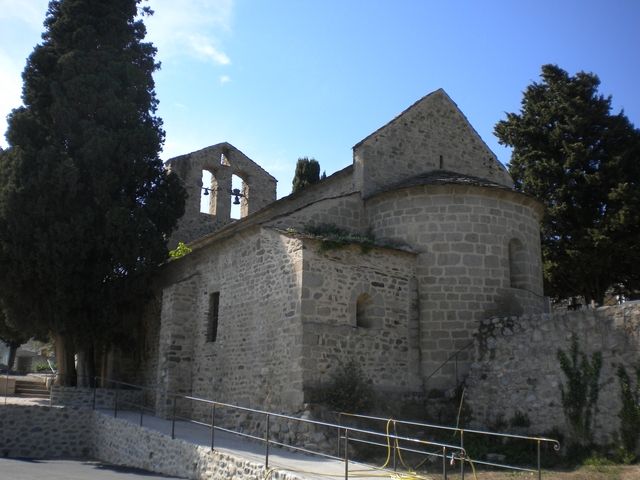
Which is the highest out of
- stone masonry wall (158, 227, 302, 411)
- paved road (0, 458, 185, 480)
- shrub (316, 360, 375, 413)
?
stone masonry wall (158, 227, 302, 411)

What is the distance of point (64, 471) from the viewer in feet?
44.4

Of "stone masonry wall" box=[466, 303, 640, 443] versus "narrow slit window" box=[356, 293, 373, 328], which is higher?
"narrow slit window" box=[356, 293, 373, 328]

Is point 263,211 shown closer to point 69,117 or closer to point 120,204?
point 120,204

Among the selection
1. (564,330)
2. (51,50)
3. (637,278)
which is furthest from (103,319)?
(637,278)

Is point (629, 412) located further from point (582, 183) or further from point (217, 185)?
point (217, 185)

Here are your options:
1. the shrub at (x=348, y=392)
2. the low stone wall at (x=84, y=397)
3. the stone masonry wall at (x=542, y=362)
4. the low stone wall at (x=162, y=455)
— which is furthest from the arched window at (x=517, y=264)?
the low stone wall at (x=84, y=397)

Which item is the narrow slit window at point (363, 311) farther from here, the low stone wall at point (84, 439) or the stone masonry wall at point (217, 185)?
the stone masonry wall at point (217, 185)

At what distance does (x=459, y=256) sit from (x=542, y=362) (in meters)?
3.48

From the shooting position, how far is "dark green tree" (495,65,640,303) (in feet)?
70.4

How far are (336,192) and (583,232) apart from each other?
31.3 ft

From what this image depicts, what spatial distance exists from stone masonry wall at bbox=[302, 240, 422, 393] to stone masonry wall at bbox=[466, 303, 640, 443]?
1738 millimetres

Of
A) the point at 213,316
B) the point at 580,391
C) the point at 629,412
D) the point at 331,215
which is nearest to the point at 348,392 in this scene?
the point at 580,391

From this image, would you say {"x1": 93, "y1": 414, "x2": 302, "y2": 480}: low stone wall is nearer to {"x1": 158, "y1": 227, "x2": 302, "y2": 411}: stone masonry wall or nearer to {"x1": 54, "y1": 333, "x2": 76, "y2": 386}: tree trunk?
{"x1": 158, "y1": 227, "x2": 302, "y2": 411}: stone masonry wall

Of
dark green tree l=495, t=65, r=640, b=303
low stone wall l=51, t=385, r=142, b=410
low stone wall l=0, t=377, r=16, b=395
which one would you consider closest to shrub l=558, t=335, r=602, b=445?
dark green tree l=495, t=65, r=640, b=303
